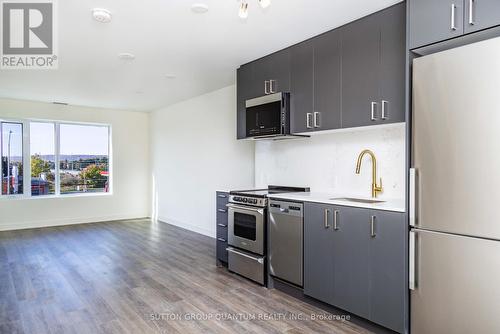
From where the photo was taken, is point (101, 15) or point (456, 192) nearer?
point (456, 192)

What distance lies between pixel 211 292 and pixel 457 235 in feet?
7.56

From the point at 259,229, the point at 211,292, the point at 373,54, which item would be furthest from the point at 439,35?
the point at 211,292

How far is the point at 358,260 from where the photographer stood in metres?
2.68

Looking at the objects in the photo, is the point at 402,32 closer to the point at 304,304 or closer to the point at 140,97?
the point at 304,304

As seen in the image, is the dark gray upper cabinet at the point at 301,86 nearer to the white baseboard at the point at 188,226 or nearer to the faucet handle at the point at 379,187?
the faucet handle at the point at 379,187

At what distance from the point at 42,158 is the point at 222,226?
16.0 feet

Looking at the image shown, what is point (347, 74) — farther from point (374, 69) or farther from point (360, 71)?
point (374, 69)

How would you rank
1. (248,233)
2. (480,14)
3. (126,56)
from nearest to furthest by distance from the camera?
(480,14)
(248,233)
(126,56)

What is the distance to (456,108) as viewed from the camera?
82.7 inches

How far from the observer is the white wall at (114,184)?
6.59m

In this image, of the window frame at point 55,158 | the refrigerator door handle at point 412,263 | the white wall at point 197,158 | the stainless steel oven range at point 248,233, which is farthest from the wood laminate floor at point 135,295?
the window frame at point 55,158

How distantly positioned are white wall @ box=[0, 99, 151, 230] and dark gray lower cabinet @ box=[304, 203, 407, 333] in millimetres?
5869

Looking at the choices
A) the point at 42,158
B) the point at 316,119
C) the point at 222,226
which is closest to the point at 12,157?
the point at 42,158

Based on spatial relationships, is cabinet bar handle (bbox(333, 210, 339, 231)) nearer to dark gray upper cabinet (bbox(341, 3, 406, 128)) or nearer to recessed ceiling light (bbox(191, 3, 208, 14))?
dark gray upper cabinet (bbox(341, 3, 406, 128))
